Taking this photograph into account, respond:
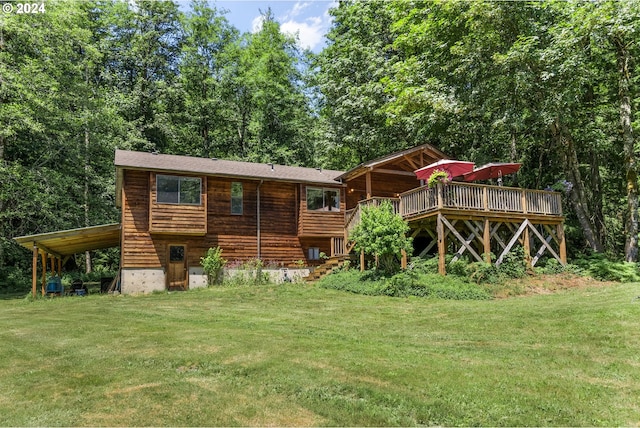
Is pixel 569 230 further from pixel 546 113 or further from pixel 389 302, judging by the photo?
pixel 389 302

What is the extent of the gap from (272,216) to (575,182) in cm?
1293

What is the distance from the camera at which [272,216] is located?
66.1 ft

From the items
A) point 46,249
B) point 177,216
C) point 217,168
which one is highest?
point 217,168

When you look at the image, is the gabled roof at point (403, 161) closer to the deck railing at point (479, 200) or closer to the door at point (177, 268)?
the deck railing at point (479, 200)

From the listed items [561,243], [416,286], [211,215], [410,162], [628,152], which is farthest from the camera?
[410,162]

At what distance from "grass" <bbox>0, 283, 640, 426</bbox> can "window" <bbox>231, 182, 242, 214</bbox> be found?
9.25 meters

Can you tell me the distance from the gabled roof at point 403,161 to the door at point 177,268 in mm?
7560

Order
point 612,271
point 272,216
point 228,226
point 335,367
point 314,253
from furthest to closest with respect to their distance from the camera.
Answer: point 314,253, point 272,216, point 228,226, point 612,271, point 335,367

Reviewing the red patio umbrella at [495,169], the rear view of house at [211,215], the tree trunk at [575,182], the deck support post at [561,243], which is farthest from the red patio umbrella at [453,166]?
the rear view of house at [211,215]

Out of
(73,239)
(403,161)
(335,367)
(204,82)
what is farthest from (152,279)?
(204,82)

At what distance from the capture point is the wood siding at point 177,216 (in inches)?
683

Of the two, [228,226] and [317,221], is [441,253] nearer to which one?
[317,221]

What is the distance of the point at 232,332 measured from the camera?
8.19 m

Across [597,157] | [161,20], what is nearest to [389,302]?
[597,157]
